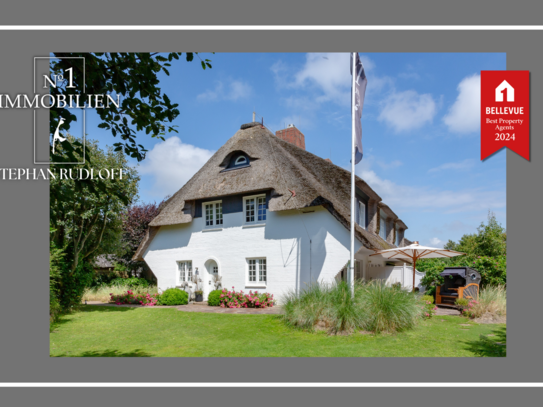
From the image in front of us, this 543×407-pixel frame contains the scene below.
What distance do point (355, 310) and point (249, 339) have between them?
8.76 ft

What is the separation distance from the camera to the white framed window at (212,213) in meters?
17.0

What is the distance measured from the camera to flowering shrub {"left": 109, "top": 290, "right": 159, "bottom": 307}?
16.8 m

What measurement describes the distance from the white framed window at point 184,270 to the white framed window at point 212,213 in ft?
7.42

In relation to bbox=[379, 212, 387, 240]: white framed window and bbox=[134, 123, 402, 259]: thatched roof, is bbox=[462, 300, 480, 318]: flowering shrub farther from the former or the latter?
bbox=[379, 212, 387, 240]: white framed window

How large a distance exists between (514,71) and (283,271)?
10.8 m

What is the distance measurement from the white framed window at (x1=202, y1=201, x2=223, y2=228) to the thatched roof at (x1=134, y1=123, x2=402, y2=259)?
2.24 feet

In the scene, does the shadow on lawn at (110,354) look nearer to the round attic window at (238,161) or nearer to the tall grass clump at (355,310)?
the tall grass clump at (355,310)

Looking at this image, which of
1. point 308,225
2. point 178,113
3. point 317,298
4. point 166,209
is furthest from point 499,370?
point 166,209

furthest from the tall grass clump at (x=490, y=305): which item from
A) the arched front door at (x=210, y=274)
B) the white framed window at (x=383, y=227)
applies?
the arched front door at (x=210, y=274)

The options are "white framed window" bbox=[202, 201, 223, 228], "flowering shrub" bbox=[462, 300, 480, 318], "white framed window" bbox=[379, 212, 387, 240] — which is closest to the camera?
"flowering shrub" bbox=[462, 300, 480, 318]

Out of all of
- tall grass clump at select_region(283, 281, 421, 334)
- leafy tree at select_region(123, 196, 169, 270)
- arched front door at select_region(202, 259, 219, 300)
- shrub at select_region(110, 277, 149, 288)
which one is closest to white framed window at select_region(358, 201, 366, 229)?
arched front door at select_region(202, 259, 219, 300)

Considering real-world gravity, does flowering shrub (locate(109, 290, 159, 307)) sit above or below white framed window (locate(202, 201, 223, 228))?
below
